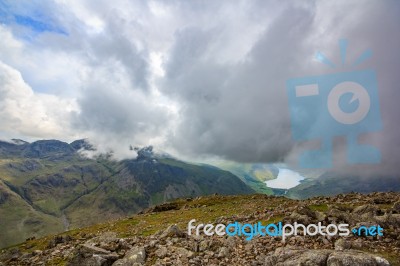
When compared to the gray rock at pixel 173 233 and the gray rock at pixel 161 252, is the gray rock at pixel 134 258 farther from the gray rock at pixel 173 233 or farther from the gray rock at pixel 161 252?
the gray rock at pixel 173 233

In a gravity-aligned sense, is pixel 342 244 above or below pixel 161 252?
above

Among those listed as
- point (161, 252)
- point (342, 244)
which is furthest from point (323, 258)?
point (161, 252)

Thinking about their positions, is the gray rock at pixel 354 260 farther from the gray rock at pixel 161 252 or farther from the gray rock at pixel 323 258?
the gray rock at pixel 161 252

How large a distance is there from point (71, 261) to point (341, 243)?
644 inches

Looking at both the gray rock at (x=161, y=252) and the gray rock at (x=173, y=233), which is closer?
the gray rock at (x=161, y=252)

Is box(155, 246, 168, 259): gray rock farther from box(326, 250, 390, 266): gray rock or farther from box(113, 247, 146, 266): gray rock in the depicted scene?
box(326, 250, 390, 266): gray rock

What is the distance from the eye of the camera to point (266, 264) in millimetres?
16203

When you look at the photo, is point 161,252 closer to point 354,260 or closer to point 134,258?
point 134,258

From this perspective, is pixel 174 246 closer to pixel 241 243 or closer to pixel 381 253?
pixel 241 243

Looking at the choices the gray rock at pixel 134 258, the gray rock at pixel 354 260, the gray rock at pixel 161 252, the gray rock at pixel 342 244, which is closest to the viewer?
the gray rock at pixel 354 260

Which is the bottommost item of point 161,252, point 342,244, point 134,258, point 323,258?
point 134,258

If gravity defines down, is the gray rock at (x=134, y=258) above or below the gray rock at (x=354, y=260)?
below

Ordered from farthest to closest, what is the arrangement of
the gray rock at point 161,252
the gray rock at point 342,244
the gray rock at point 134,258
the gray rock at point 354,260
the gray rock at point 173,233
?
the gray rock at point 173,233, the gray rock at point 161,252, the gray rock at point 134,258, the gray rock at point 342,244, the gray rock at point 354,260

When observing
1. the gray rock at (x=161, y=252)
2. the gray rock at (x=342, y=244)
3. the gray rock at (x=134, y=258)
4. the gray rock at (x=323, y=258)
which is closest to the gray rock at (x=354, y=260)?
the gray rock at (x=323, y=258)
